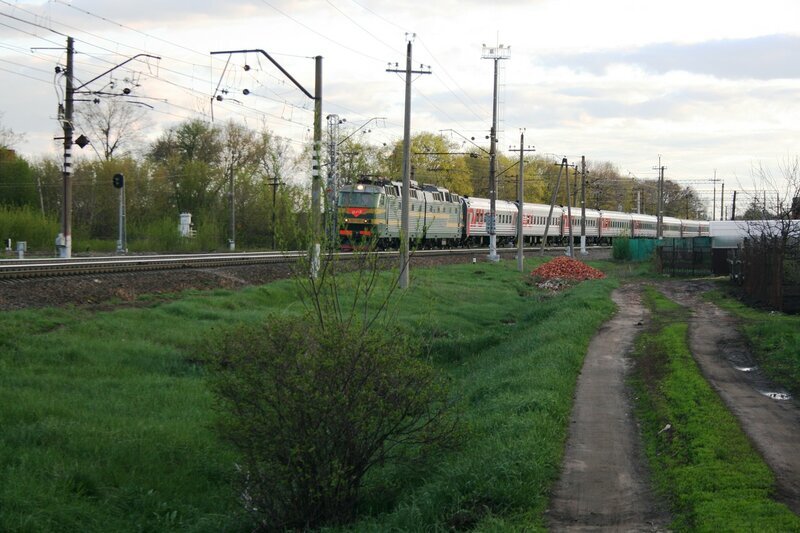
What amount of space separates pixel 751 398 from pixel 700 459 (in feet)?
14.2

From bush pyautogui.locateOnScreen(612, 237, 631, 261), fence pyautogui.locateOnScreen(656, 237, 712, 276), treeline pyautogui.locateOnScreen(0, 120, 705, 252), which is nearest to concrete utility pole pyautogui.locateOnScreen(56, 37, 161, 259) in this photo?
treeline pyautogui.locateOnScreen(0, 120, 705, 252)

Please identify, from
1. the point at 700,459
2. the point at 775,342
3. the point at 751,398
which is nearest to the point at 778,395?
the point at 751,398

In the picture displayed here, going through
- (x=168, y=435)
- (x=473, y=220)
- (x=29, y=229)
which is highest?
(x=473, y=220)

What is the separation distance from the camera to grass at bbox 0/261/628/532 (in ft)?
29.8

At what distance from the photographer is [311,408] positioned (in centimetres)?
892

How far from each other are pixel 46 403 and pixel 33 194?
5235 centimetres

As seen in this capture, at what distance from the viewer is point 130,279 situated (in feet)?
78.9

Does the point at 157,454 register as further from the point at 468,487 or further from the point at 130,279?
the point at 130,279

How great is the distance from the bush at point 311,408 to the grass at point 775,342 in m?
7.79

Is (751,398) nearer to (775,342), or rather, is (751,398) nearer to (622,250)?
(775,342)

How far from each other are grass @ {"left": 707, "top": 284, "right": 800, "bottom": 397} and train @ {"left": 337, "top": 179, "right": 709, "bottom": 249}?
9965mm

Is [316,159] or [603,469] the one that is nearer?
[603,469]

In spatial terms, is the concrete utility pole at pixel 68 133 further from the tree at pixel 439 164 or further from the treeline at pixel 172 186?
the tree at pixel 439 164

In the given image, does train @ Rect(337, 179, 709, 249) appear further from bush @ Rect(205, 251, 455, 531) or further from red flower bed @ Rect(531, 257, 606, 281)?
bush @ Rect(205, 251, 455, 531)
